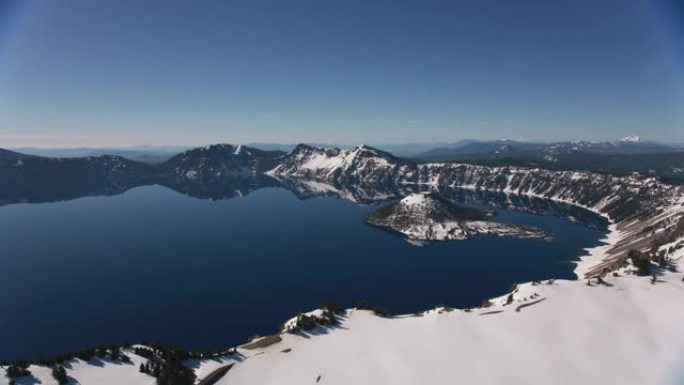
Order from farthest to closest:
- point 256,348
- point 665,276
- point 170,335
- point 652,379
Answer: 1. point 170,335
2. point 665,276
3. point 256,348
4. point 652,379

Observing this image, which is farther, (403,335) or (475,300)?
(475,300)

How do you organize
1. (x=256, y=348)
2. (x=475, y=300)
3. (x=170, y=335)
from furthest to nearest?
(x=475, y=300) < (x=170, y=335) < (x=256, y=348)

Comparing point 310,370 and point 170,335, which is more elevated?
point 310,370

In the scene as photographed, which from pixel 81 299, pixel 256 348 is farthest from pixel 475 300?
pixel 81 299

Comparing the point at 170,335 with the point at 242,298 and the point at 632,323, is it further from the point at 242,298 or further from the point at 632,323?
the point at 632,323

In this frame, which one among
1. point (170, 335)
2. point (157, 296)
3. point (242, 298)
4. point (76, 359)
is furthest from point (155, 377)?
point (157, 296)

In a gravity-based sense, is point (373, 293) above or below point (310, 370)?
below

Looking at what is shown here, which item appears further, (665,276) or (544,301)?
(665,276)

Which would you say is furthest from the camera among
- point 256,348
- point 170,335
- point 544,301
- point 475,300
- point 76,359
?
point 475,300

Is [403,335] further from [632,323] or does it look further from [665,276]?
[665,276]
